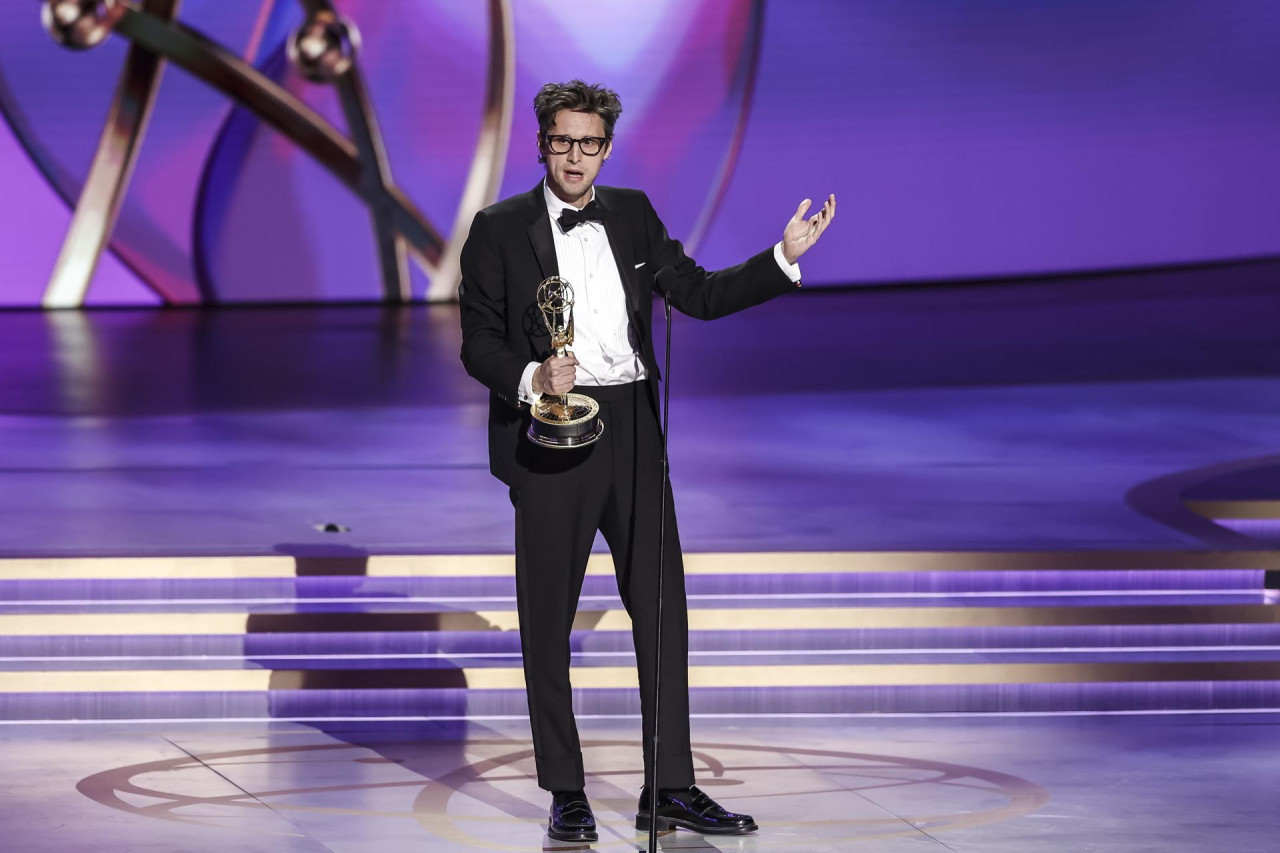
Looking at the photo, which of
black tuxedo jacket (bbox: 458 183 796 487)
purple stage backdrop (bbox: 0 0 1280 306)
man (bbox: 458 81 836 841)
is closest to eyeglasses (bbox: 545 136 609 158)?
man (bbox: 458 81 836 841)

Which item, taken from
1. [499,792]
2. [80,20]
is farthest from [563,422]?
[80,20]

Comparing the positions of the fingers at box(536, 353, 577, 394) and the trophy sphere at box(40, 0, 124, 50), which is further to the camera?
the trophy sphere at box(40, 0, 124, 50)

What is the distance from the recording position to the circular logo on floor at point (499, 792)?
3.39 metres

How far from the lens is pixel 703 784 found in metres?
3.74

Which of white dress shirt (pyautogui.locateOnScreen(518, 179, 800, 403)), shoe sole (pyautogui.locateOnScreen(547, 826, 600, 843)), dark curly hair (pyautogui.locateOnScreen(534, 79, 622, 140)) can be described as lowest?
shoe sole (pyautogui.locateOnScreen(547, 826, 600, 843))

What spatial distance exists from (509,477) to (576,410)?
264 millimetres

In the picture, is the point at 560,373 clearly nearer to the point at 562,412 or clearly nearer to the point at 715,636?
the point at 562,412

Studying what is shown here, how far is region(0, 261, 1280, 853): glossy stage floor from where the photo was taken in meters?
3.55

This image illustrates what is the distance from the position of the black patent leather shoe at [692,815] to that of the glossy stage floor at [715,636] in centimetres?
4

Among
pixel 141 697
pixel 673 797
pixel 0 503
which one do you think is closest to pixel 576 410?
pixel 673 797

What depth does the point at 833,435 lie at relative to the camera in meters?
7.55

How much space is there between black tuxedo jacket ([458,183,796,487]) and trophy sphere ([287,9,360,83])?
10.3 metres

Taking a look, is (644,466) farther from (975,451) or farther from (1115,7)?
(1115,7)

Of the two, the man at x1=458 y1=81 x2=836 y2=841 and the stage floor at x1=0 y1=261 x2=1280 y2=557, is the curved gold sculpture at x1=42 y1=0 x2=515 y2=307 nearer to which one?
the stage floor at x1=0 y1=261 x2=1280 y2=557
